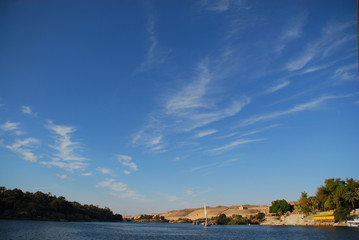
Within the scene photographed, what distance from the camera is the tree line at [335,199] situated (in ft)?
306

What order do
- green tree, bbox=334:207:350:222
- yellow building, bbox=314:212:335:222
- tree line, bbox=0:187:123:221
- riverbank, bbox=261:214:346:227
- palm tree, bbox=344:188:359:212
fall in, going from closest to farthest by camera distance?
green tree, bbox=334:207:350:222 → palm tree, bbox=344:188:359:212 → riverbank, bbox=261:214:346:227 → yellow building, bbox=314:212:335:222 → tree line, bbox=0:187:123:221

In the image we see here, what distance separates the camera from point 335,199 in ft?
318

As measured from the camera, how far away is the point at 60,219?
185m

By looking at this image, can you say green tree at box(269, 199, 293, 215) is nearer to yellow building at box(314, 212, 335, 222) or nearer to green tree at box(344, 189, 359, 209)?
yellow building at box(314, 212, 335, 222)

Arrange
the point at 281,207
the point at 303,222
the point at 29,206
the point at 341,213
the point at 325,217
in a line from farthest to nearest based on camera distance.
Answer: the point at 281,207 → the point at 29,206 → the point at 303,222 → the point at 325,217 → the point at 341,213

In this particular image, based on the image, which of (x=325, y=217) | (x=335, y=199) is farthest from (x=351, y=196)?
(x=325, y=217)

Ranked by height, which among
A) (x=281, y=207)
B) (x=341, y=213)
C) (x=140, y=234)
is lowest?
(x=281, y=207)

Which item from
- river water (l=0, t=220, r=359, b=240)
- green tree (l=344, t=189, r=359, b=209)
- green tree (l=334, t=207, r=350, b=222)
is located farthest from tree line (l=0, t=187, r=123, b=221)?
green tree (l=344, t=189, r=359, b=209)

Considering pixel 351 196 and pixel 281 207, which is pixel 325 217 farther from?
pixel 281 207

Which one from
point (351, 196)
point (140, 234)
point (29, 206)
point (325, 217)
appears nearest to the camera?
point (140, 234)

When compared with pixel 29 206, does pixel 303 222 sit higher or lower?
lower

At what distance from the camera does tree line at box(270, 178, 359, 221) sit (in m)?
93.4

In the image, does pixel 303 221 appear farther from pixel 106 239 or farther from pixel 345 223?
pixel 106 239

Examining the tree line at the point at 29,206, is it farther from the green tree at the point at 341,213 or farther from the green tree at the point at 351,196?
the green tree at the point at 351,196
